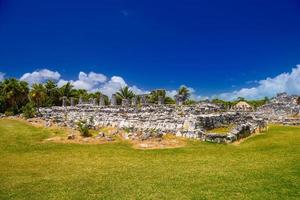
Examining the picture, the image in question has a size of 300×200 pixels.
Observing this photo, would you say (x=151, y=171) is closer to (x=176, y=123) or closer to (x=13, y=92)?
(x=176, y=123)

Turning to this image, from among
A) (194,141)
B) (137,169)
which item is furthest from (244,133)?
(137,169)

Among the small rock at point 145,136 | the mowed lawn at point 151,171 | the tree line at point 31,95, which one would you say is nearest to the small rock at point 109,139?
the mowed lawn at point 151,171

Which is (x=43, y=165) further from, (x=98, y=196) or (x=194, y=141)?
(x=194, y=141)

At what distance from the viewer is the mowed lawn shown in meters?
8.84

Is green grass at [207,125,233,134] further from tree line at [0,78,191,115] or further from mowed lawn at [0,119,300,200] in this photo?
→ tree line at [0,78,191,115]

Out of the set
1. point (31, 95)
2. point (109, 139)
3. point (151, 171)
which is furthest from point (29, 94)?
point (151, 171)

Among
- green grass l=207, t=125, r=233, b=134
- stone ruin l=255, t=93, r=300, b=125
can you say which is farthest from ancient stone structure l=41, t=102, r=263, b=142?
stone ruin l=255, t=93, r=300, b=125

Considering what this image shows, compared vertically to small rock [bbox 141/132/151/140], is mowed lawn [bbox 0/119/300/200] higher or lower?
lower

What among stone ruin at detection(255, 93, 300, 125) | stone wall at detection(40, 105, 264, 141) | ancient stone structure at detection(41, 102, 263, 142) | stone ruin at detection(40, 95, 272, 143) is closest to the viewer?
stone ruin at detection(40, 95, 272, 143)

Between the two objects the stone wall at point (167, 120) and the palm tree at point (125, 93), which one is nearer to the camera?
the stone wall at point (167, 120)

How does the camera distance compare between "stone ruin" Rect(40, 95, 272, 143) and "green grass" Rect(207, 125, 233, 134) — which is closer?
"stone ruin" Rect(40, 95, 272, 143)

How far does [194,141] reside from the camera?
18047 millimetres

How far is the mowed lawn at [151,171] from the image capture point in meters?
8.84

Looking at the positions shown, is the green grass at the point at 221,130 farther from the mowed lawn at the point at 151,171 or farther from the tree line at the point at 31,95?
the tree line at the point at 31,95
